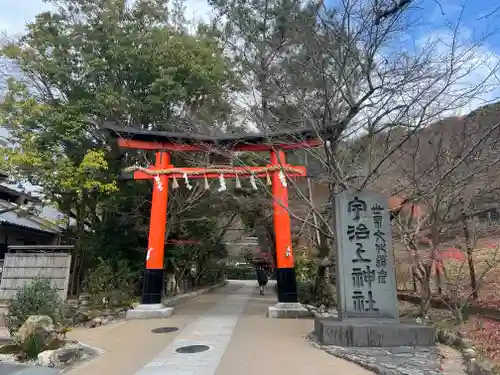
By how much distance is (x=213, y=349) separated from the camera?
7.32 metres

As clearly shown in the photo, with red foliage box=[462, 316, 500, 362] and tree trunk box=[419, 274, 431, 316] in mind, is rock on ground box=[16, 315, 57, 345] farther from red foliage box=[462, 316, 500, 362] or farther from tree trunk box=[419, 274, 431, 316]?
tree trunk box=[419, 274, 431, 316]

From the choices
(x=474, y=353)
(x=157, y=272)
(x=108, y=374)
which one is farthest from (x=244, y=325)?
(x=474, y=353)

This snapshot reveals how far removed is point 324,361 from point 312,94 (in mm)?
6156

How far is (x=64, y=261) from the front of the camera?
1213 centimetres

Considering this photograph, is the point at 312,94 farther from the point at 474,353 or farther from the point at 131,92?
the point at 131,92

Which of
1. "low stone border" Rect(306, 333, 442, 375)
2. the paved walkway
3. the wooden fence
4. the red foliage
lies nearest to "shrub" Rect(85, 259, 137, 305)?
the wooden fence

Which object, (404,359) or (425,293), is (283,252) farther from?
Result: (404,359)

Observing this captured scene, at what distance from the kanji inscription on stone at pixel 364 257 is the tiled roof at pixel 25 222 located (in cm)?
1404

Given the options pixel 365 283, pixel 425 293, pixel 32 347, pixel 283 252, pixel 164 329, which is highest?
pixel 283 252

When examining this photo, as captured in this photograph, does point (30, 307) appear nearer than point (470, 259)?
Yes

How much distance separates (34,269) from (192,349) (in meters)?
7.45

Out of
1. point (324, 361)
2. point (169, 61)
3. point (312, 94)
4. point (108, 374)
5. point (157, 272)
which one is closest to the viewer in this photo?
point (108, 374)

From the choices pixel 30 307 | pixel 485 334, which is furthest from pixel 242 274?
pixel 485 334

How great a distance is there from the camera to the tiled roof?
1640cm
